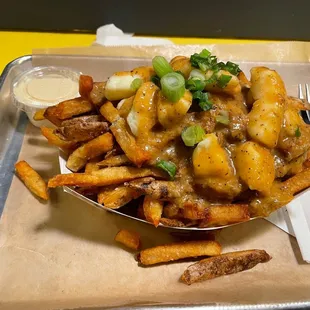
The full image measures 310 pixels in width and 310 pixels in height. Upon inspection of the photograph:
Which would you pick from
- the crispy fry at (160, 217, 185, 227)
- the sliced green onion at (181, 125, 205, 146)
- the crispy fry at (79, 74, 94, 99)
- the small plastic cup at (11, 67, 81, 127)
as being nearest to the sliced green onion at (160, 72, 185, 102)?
the sliced green onion at (181, 125, 205, 146)

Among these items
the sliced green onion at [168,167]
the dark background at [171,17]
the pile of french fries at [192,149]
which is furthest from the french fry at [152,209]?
the dark background at [171,17]

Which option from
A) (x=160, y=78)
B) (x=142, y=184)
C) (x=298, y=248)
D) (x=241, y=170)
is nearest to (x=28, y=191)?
(x=142, y=184)

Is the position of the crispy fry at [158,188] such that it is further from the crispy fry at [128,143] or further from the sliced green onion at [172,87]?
the sliced green onion at [172,87]

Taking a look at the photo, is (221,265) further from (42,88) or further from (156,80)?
(42,88)

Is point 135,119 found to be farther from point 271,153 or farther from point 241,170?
point 271,153

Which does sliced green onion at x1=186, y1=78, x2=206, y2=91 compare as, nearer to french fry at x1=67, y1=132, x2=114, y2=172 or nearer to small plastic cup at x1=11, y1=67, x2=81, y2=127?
french fry at x1=67, y1=132, x2=114, y2=172

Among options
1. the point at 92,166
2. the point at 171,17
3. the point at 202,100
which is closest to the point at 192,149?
the point at 202,100
